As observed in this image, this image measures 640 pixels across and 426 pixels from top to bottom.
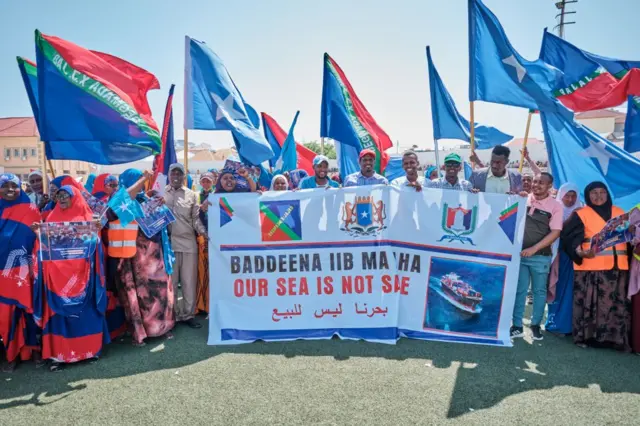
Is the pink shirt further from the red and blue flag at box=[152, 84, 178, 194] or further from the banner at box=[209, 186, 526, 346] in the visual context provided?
the red and blue flag at box=[152, 84, 178, 194]

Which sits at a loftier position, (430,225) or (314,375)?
(430,225)

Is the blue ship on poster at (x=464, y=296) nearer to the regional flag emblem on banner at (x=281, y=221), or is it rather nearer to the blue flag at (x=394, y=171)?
Result: the regional flag emblem on banner at (x=281, y=221)

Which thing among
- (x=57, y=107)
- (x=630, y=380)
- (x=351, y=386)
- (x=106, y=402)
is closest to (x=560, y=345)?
(x=630, y=380)

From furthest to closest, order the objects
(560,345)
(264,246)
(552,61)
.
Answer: (552,61), (264,246), (560,345)

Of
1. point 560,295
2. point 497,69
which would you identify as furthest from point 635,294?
point 497,69

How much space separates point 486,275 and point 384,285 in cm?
117

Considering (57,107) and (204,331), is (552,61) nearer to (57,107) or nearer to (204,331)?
(204,331)

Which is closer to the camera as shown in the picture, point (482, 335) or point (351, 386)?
point (351, 386)

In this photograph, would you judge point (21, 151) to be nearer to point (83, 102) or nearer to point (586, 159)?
point (83, 102)

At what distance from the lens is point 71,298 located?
13.7ft

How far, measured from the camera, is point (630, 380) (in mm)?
3859

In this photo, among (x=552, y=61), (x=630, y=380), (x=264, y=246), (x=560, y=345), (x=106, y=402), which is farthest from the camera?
(x=552, y=61)

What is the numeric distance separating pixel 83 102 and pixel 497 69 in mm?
5167

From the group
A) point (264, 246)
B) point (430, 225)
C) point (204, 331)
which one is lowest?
point (204, 331)
